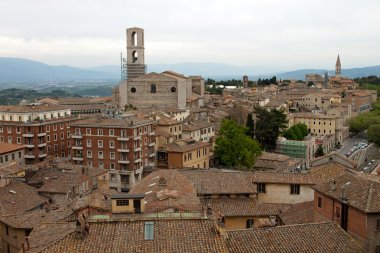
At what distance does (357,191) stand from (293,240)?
535 cm

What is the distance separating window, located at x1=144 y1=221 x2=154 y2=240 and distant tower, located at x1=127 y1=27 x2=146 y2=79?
323 feet

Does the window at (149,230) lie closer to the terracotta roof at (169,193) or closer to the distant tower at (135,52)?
the terracotta roof at (169,193)

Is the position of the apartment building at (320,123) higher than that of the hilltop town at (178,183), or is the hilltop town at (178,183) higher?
the hilltop town at (178,183)

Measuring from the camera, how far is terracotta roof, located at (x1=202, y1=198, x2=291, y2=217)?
32781 millimetres

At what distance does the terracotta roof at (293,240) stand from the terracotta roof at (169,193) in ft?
12.1

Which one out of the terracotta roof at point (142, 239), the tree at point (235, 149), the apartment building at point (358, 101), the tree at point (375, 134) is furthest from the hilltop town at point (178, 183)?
the apartment building at point (358, 101)

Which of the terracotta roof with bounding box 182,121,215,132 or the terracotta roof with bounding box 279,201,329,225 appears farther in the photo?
the terracotta roof with bounding box 182,121,215,132

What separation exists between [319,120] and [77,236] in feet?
302

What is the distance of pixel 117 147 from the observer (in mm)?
61312

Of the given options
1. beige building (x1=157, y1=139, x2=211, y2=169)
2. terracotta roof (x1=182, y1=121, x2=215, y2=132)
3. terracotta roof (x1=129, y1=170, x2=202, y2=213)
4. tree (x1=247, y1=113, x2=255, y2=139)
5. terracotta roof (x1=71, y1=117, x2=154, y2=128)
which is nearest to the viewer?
terracotta roof (x1=129, y1=170, x2=202, y2=213)

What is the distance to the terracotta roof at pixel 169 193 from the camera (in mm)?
27562

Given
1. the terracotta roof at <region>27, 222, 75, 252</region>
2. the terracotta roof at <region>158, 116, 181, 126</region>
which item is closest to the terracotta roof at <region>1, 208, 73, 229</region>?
the terracotta roof at <region>27, 222, 75, 252</region>

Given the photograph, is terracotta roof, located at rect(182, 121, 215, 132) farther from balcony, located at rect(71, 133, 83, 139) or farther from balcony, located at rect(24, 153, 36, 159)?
balcony, located at rect(24, 153, 36, 159)

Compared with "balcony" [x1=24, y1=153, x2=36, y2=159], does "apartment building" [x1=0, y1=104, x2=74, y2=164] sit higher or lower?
higher
